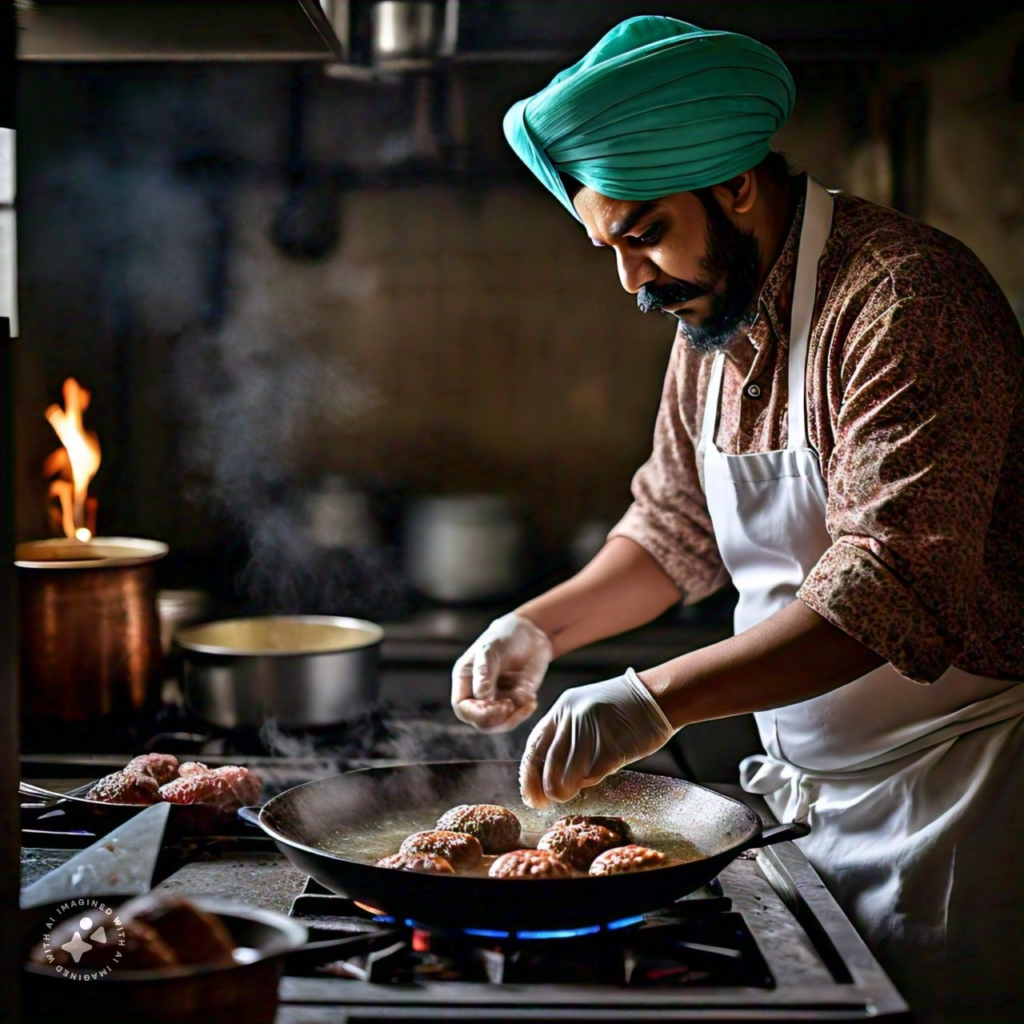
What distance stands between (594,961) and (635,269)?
89 cm

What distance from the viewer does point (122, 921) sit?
87cm

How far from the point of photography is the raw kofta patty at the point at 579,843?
4.24ft

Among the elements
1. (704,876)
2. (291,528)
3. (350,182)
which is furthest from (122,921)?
(350,182)

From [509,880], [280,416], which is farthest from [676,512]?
[280,416]

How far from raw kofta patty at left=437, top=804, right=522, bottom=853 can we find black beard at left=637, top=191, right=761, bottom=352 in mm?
726

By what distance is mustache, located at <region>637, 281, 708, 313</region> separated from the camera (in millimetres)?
1539

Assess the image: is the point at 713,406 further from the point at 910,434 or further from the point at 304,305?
the point at 304,305

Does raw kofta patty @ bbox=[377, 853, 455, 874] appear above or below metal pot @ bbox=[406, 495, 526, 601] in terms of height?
below

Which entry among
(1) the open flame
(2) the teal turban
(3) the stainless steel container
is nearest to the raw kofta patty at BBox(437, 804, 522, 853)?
(2) the teal turban

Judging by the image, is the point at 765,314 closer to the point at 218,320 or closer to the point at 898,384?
the point at 898,384

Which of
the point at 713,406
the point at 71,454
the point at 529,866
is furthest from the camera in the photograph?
the point at 71,454

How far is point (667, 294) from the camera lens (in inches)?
61.2

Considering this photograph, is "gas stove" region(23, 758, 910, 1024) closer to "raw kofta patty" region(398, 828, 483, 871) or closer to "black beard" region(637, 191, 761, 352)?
"raw kofta patty" region(398, 828, 483, 871)

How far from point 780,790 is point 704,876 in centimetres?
59
